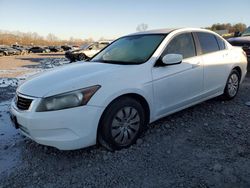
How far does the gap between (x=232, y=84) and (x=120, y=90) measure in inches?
123

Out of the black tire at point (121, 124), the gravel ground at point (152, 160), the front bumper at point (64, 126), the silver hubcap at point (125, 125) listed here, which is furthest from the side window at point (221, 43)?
the front bumper at point (64, 126)

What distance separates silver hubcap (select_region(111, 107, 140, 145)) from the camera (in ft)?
11.0

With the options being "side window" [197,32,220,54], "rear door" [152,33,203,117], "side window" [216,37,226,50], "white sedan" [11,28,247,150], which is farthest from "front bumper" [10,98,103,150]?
"side window" [216,37,226,50]

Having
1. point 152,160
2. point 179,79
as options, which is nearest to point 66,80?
point 152,160

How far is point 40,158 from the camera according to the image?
11.2ft

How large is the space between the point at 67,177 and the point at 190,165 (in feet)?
4.67

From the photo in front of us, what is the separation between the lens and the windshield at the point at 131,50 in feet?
12.8

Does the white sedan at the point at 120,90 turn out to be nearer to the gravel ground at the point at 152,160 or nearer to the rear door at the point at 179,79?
the rear door at the point at 179,79

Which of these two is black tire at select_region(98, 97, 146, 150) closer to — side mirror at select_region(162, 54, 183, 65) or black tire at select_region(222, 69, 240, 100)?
side mirror at select_region(162, 54, 183, 65)

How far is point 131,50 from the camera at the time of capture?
13.8ft

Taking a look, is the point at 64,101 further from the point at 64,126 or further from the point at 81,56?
the point at 81,56

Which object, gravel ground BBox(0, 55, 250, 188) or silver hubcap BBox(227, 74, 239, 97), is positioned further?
silver hubcap BBox(227, 74, 239, 97)

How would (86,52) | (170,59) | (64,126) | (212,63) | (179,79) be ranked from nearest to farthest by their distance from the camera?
(64,126)
(170,59)
(179,79)
(212,63)
(86,52)

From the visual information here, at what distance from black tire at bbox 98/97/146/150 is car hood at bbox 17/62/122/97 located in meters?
0.41
